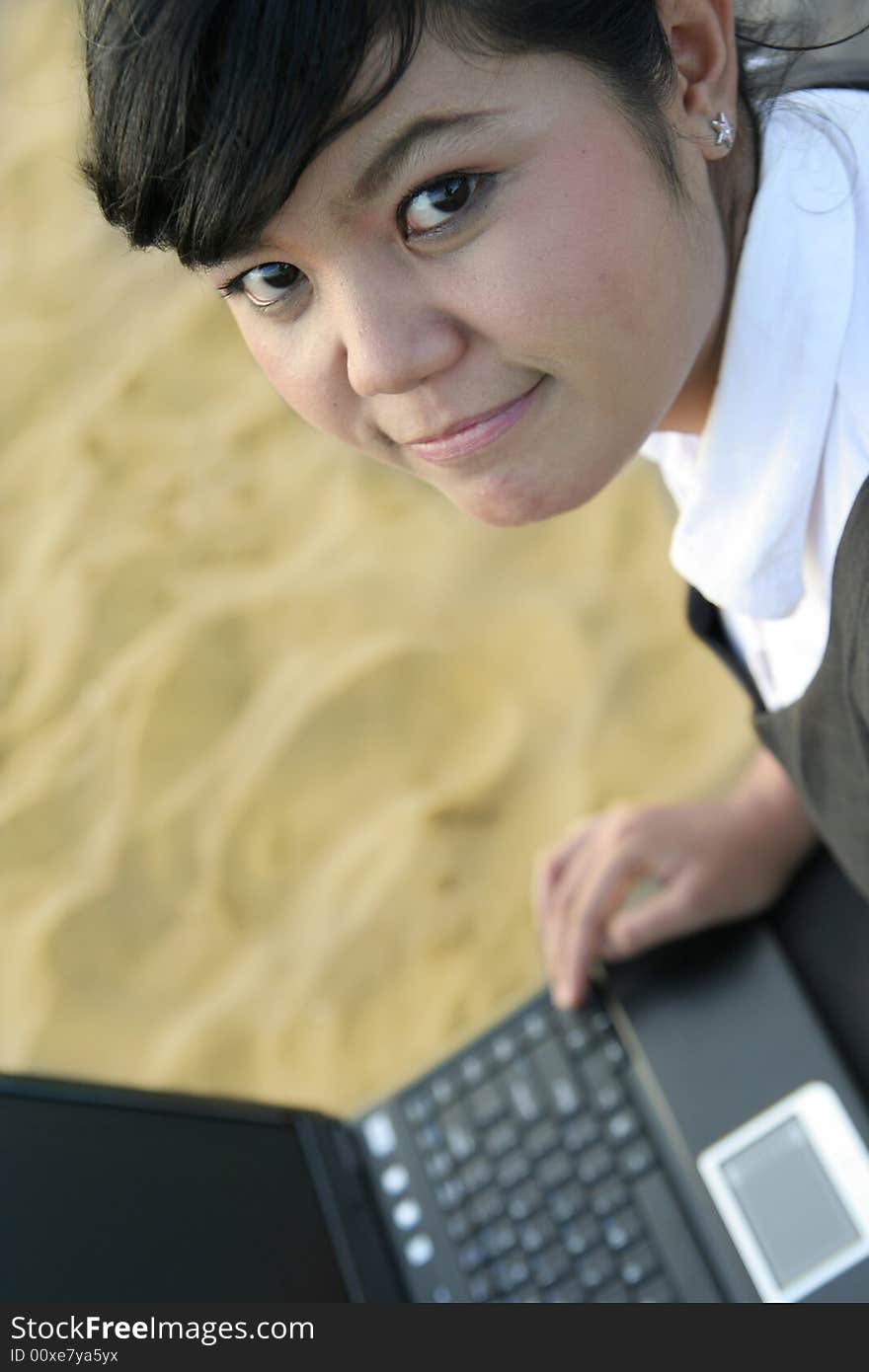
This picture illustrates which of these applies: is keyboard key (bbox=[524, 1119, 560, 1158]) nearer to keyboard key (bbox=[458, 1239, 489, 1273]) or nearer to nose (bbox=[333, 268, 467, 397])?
keyboard key (bbox=[458, 1239, 489, 1273])

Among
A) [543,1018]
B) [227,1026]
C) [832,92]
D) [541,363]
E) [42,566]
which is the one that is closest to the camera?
[541,363]

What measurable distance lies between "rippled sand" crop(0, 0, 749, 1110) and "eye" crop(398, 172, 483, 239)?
0.61 metres

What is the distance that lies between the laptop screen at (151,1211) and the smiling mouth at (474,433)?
408mm

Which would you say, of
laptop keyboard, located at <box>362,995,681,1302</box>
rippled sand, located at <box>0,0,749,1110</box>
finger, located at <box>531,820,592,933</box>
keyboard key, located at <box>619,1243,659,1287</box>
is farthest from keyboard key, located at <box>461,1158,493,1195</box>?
rippled sand, located at <box>0,0,749,1110</box>

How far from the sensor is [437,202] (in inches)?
24.3

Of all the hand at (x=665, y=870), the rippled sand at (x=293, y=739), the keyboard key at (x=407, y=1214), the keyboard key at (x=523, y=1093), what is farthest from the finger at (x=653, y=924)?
the rippled sand at (x=293, y=739)

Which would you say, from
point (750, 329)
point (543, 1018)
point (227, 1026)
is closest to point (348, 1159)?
point (543, 1018)

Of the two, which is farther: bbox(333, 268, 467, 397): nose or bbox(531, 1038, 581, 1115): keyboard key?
bbox(531, 1038, 581, 1115): keyboard key

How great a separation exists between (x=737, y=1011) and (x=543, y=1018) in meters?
0.13

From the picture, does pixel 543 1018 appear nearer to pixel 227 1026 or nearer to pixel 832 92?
pixel 227 1026

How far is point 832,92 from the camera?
79cm

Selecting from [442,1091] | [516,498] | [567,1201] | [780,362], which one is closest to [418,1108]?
[442,1091]

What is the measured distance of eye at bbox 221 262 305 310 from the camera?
67 cm

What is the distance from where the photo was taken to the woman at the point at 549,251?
23.2 inches
